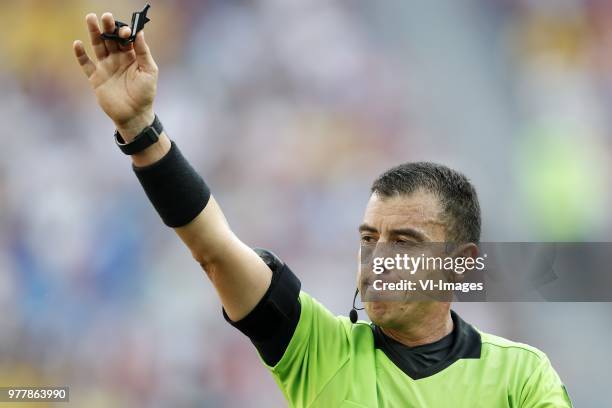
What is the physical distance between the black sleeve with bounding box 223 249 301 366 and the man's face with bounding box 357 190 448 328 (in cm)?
24

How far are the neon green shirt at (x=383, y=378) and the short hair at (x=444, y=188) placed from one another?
437mm

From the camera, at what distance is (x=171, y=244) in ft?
20.7

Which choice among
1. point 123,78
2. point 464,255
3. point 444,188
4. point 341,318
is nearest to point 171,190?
point 123,78

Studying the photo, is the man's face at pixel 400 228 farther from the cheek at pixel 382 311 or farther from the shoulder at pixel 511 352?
the shoulder at pixel 511 352

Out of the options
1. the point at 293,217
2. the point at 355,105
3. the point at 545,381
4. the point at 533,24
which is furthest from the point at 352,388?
the point at 533,24

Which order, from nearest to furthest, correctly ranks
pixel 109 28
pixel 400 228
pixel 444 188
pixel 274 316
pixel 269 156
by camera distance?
pixel 109 28
pixel 274 316
pixel 400 228
pixel 444 188
pixel 269 156

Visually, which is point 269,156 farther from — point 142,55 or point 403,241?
point 142,55

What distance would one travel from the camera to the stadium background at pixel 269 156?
5.95m

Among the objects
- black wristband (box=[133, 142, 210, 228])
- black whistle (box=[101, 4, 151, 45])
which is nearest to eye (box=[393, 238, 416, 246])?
black wristband (box=[133, 142, 210, 228])

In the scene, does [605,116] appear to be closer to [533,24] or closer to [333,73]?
[533,24]

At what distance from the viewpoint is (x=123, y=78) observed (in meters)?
2.33

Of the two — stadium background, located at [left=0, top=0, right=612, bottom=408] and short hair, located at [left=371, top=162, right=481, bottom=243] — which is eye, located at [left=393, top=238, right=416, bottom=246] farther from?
stadium background, located at [left=0, top=0, right=612, bottom=408]

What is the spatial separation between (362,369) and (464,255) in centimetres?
58

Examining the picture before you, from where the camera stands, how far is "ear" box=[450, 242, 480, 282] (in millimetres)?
2840
